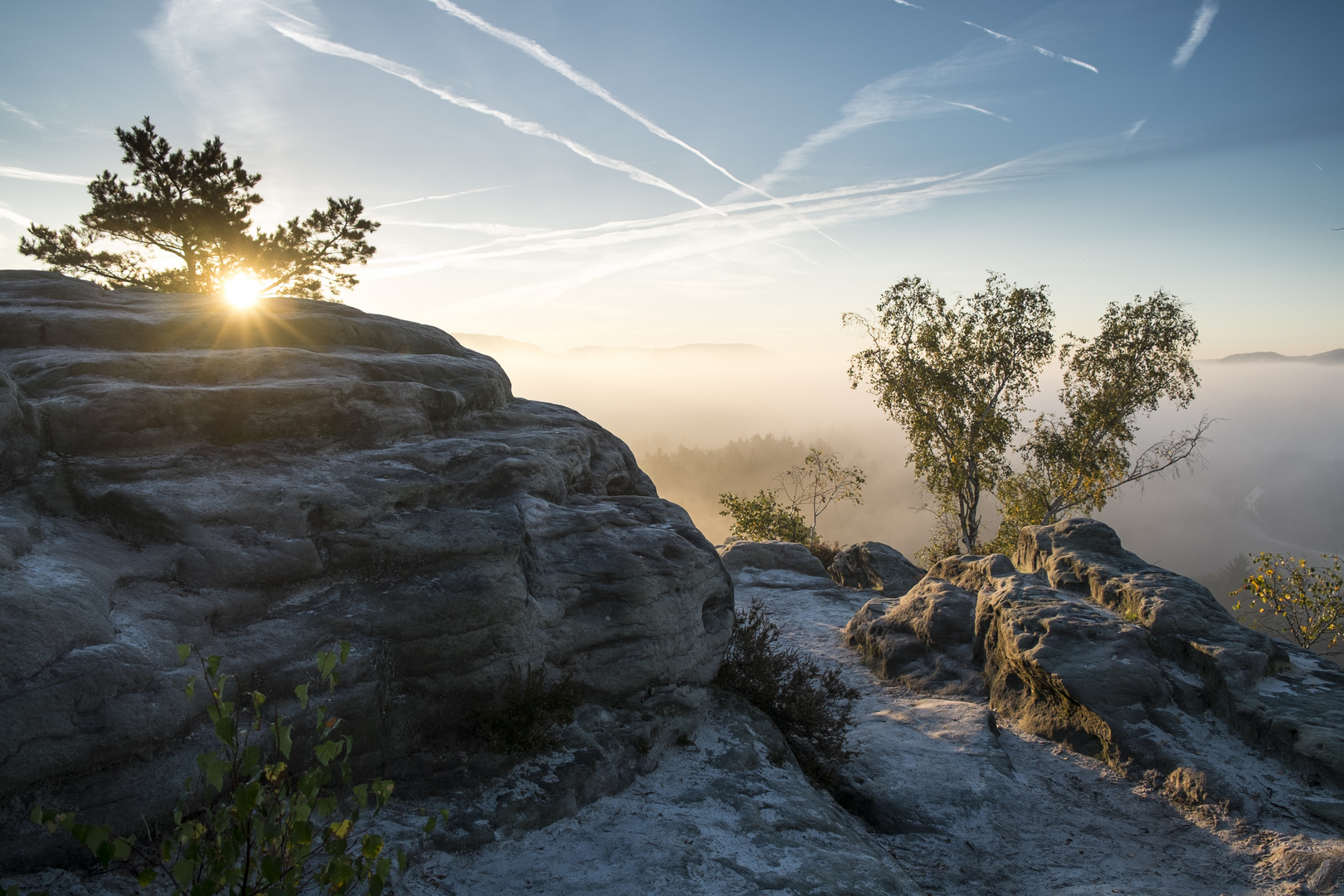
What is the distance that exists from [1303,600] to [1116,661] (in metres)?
13.0

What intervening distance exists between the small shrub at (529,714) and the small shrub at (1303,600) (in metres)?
Result: 19.9

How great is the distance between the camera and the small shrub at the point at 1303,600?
755 inches

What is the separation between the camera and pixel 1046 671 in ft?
39.1

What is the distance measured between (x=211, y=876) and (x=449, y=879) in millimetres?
3534

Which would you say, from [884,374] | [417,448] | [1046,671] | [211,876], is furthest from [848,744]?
[884,374]

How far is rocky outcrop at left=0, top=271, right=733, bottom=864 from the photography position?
5.66 meters

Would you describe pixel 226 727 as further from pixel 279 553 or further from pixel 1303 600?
pixel 1303 600

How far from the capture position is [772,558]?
24.6 meters

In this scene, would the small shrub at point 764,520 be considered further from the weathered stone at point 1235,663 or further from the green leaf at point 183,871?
the green leaf at point 183,871

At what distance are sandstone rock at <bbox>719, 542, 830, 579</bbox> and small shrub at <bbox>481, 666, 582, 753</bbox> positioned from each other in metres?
15.7

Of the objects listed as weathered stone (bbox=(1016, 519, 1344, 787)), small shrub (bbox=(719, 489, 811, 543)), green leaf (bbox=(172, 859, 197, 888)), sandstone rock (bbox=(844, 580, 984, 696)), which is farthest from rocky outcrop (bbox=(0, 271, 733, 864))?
small shrub (bbox=(719, 489, 811, 543))

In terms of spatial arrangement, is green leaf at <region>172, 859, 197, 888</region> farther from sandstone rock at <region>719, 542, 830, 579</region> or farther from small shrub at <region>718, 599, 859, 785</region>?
sandstone rock at <region>719, 542, 830, 579</region>

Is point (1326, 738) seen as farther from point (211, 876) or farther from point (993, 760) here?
point (211, 876)

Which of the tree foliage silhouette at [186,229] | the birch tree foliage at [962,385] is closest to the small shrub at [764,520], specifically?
the birch tree foliage at [962,385]
